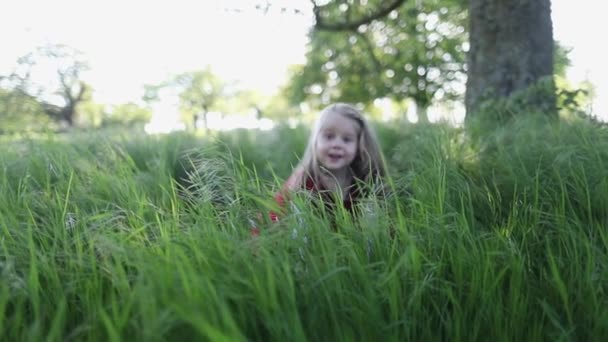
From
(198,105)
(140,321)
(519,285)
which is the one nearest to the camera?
(140,321)

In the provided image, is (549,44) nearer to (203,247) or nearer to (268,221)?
(268,221)

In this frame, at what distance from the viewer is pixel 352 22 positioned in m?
7.11

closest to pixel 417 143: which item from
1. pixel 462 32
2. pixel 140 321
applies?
pixel 140 321

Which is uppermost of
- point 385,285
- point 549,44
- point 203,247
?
point 549,44

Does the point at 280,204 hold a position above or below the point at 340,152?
below

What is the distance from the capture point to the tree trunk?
420cm

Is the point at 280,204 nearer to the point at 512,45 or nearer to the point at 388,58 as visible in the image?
the point at 512,45

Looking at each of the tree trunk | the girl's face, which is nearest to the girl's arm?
the girl's face

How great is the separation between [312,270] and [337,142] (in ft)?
5.27

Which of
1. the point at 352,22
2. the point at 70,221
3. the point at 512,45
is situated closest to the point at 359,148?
the point at 70,221

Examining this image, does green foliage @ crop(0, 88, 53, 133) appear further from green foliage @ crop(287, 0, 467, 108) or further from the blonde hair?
green foliage @ crop(287, 0, 467, 108)

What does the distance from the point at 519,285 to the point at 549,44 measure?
3.65m

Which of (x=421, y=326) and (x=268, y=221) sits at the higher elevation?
(x=268, y=221)

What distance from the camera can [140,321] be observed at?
1194 mm
